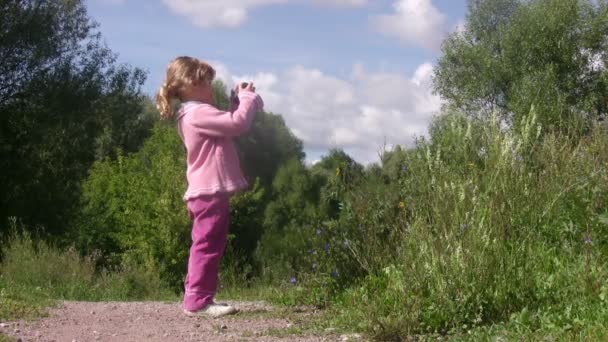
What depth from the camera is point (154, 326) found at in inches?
205

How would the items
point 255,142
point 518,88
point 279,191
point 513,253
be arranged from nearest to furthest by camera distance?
point 513,253 < point 518,88 < point 279,191 < point 255,142

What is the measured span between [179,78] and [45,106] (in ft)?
56.5

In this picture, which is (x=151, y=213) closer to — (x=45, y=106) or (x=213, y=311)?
(x=45, y=106)

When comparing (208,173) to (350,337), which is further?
(208,173)

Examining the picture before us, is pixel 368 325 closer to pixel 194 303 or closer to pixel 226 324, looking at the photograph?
pixel 226 324

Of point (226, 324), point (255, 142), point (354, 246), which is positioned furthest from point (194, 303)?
point (255, 142)

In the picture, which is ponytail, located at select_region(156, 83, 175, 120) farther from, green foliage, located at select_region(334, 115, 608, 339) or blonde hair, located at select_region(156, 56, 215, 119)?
green foliage, located at select_region(334, 115, 608, 339)

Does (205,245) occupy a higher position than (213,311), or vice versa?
(205,245)

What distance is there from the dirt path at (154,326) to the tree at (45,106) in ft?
52.1

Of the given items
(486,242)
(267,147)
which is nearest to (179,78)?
(486,242)

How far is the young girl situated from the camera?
554 cm

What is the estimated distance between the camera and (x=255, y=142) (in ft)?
114

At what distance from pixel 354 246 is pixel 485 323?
5.08 feet

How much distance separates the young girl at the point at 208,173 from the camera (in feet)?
18.2
